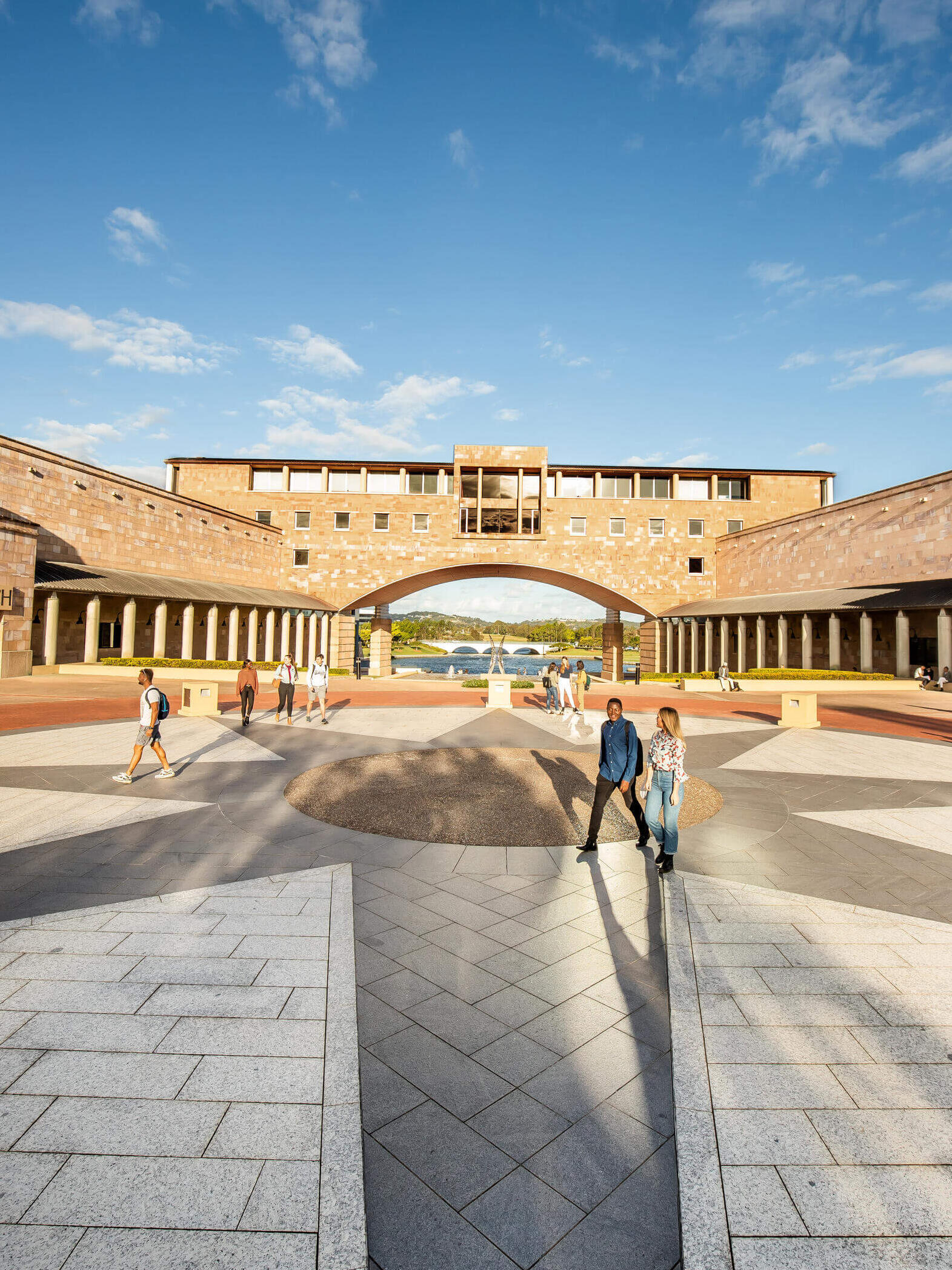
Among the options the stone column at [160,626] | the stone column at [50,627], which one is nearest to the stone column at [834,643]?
the stone column at [160,626]

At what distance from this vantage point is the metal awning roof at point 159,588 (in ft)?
83.9

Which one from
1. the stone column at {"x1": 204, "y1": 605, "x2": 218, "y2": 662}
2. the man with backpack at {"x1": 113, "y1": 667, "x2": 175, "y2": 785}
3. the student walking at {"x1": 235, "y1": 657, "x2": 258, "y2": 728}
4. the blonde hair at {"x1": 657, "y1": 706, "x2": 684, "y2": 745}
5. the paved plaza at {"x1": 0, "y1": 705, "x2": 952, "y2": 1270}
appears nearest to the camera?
the paved plaza at {"x1": 0, "y1": 705, "x2": 952, "y2": 1270}

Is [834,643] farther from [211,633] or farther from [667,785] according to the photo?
[211,633]

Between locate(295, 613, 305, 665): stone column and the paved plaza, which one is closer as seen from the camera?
the paved plaza

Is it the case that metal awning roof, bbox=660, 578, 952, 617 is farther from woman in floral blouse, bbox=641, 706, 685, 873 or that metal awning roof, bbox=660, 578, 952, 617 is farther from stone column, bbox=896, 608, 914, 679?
woman in floral blouse, bbox=641, 706, 685, 873

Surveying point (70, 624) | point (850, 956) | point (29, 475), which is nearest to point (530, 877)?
point (850, 956)

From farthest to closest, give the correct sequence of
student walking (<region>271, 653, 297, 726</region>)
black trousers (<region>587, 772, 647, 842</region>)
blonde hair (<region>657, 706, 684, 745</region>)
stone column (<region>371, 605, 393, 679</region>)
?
stone column (<region>371, 605, 393, 679</region>)
student walking (<region>271, 653, 297, 726</region>)
black trousers (<region>587, 772, 647, 842</region>)
blonde hair (<region>657, 706, 684, 745</region>)

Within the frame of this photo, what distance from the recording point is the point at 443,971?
4.32 metres

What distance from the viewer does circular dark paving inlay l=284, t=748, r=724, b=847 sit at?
7504 mm

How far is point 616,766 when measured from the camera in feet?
22.7

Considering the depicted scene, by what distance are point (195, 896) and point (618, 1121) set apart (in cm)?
406

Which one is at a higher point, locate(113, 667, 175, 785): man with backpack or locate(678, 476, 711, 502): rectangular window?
locate(678, 476, 711, 502): rectangular window

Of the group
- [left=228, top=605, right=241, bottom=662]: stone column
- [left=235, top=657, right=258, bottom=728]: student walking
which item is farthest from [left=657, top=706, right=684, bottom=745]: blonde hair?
[left=228, top=605, right=241, bottom=662]: stone column

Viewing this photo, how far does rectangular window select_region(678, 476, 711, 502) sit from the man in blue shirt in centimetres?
3929
